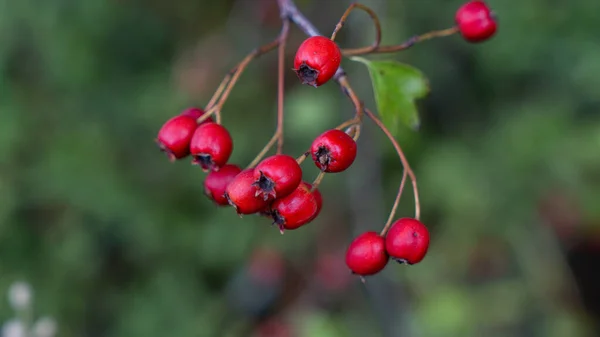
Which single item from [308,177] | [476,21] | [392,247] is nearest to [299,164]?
[392,247]

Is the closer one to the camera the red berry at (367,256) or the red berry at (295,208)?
the red berry at (295,208)

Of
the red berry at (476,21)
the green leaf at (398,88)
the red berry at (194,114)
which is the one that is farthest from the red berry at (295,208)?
the red berry at (476,21)

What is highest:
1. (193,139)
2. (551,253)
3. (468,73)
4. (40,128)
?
(468,73)

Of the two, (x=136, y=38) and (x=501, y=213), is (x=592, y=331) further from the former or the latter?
(x=136, y=38)

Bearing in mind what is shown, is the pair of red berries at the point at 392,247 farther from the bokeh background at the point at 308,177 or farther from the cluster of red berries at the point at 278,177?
the bokeh background at the point at 308,177

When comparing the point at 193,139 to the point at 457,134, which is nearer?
the point at 193,139

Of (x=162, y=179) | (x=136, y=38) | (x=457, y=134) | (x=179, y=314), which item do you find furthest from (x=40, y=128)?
(x=457, y=134)
